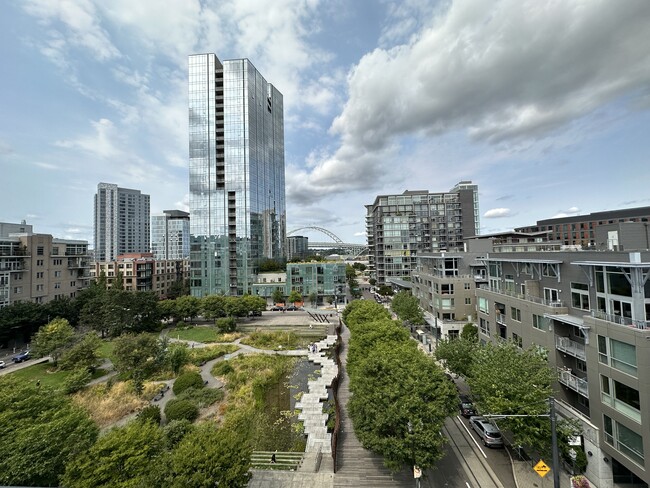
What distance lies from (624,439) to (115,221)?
21093 centimetres

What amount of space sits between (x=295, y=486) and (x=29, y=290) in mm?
59767

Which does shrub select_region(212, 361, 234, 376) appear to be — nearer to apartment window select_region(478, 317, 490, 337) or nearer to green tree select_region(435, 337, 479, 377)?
green tree select_region(435, 337, 479, 377)

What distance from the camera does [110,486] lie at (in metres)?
12.0

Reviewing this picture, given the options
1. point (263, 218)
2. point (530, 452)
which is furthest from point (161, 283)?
point (530, 452)

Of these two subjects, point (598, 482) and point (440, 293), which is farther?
point (440, 293)

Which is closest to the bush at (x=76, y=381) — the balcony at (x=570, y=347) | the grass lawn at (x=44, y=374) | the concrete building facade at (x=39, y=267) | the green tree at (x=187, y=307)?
the grass lawn at (x=44, y=374)

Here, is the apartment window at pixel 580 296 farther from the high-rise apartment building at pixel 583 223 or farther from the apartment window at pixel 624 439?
the high-rise apartment building at pixel 583 223

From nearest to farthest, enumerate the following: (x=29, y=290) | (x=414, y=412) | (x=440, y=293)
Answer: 1. (x=414, y=412)
2. (x=440, y=293)
3. (x=29, y=290)

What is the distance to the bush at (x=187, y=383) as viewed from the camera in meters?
29.2

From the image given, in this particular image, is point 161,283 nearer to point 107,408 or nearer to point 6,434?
point 107,408

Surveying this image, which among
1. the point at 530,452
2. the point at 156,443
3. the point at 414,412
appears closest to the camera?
the point at 156,443

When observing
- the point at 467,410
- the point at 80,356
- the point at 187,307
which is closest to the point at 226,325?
the point at 187,307

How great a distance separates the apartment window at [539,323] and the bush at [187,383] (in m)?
31.7

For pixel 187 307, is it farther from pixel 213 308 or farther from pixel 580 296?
pixel 580 296
